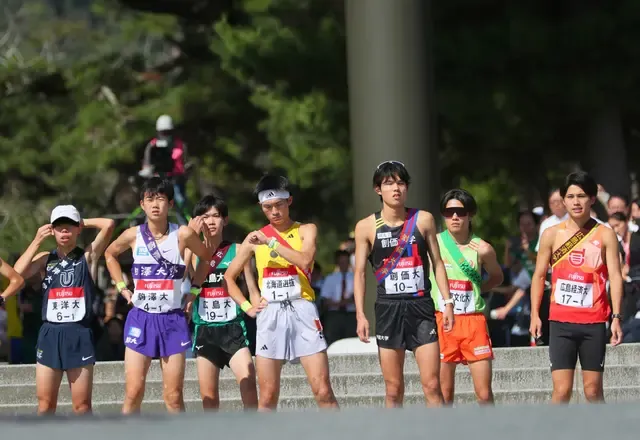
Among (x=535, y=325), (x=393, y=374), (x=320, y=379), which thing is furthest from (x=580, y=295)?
(x=320, y=379)

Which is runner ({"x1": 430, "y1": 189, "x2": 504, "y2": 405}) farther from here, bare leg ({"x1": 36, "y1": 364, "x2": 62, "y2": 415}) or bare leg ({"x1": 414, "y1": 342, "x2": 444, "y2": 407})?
bare leg ({"x1": 36, "y1": 364, "x2": 62, "y2": 415})

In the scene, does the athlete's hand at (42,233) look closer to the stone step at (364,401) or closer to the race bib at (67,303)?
the race bib at (67,303)

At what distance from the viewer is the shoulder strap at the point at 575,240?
10633mm

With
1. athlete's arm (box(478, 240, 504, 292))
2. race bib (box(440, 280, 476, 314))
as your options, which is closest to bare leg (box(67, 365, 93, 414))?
race bib (box(440, 280, 476, 314))

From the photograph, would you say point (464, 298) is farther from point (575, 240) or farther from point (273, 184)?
point (273, 184)

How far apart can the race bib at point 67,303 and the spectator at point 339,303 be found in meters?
5.77

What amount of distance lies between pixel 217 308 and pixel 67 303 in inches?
44.2

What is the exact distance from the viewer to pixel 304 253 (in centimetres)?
1059

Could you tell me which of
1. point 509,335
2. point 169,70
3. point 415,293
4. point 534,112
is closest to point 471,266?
point 415,293

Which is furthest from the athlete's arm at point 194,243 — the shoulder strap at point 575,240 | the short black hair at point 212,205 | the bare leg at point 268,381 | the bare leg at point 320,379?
the shoulder strap at point 575,240

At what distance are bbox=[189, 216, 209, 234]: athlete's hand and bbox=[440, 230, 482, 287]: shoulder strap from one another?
1.85m

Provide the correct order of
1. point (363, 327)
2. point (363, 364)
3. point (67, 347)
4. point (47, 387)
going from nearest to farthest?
point (363, 327)
point (67, 347)
point (47, 387)
point (363, 364)

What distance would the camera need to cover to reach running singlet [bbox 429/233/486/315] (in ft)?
38.0

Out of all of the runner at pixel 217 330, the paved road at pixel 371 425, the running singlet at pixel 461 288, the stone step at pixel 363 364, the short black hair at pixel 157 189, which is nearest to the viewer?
the paved road at pixel 371 425
